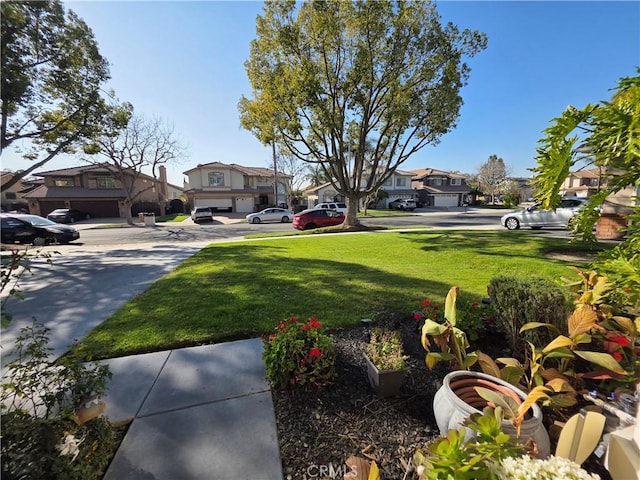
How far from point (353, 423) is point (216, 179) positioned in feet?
123

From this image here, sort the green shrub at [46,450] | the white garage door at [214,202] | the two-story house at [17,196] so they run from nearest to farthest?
the green shrub at [46,450] → the white garage door at [214,202] → the two-story house at [17,196]

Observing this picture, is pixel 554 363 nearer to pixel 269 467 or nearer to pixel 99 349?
pixel 269 467

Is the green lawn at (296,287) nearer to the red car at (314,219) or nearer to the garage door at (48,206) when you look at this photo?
the red car at (314,219)

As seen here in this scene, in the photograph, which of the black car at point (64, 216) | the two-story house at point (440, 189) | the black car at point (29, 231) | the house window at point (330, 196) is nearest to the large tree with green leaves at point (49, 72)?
the black car at point (29, 231)

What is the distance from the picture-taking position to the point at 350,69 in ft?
42.9

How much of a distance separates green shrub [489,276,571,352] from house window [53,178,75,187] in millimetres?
44834

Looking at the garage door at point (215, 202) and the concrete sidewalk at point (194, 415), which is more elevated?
the garage door at point (215, 202)

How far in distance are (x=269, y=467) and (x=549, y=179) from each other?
3165 mm

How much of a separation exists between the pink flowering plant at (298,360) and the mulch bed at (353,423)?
119mm

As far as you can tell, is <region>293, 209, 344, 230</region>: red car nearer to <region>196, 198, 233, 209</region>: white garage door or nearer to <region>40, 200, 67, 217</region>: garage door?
<region>196, 198, 233, 209</region>: white garage door

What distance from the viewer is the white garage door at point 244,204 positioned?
36.2 metres

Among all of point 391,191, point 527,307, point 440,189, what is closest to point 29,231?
point 527,307

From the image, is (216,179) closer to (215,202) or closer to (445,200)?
(215,202)

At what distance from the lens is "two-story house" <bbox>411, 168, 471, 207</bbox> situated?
4607 centimetres
